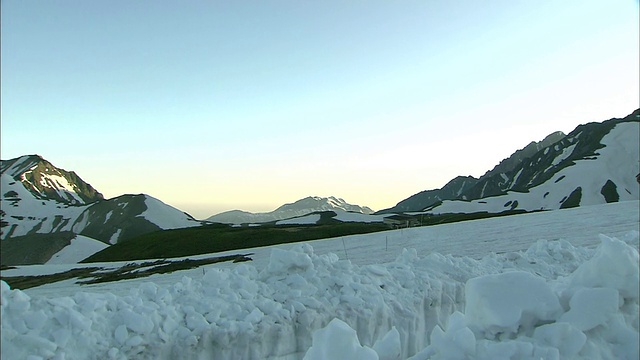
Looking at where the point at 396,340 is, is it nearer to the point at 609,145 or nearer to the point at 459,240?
the point at 459,240

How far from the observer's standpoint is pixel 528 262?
1591 centimetres

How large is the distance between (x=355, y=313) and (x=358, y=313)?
0.27 ft

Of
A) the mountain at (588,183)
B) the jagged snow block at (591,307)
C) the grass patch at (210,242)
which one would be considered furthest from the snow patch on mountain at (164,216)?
the jagged snow block at (591,307)

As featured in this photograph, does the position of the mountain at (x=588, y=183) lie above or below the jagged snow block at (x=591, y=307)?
above

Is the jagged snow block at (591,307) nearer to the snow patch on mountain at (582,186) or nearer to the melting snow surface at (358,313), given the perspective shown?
the melting snow surface at (358,313)

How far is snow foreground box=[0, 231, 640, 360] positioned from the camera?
6363 mm

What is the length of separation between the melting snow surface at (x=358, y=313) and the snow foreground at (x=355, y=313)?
2 centimetres

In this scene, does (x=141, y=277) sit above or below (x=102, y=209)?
below

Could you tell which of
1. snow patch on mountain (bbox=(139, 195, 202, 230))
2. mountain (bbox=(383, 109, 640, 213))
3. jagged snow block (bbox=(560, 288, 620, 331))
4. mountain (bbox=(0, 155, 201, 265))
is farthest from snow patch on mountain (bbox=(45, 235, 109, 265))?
jagged snow block (bbox=(560, 288, 620, 331))

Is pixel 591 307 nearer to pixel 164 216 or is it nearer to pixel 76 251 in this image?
pixel 76 251

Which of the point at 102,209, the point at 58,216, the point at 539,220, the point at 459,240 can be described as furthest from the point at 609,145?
the point at 58,216

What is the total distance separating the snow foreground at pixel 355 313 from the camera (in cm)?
636

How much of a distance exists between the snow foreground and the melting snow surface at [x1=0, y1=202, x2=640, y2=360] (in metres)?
0.02

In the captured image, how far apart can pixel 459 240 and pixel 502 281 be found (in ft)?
80.9
